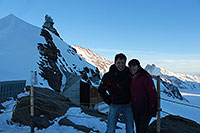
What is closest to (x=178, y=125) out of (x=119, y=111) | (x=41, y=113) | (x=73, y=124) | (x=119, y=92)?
(x=119, y=111)

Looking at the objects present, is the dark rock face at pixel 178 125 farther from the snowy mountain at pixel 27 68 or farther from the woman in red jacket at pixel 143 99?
the woman in red jacket at pixel 143 99

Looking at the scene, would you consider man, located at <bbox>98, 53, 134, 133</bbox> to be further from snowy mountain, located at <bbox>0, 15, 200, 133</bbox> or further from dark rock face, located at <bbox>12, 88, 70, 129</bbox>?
dark rock face, located at <bbox>12, 88, 70, 129</bbox>

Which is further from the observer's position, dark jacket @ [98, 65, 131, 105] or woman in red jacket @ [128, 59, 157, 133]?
dark jacket @ [98, 65, 131, 105]

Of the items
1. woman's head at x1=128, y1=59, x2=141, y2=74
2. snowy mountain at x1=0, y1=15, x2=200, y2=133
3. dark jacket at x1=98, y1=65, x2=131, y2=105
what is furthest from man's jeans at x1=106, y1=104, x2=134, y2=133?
snowy mountain at x1=0, y1=15, x2=200, y2=133

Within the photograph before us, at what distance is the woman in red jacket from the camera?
329 cm

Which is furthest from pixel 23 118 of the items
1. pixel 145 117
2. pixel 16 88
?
pixel 145 117

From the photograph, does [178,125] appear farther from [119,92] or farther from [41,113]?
[41,113]

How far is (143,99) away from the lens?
3395 mm

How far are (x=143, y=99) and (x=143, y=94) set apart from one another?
121 millimetres

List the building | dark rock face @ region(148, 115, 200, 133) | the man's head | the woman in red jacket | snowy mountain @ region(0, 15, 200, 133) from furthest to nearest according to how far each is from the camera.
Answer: the building
snowy mountain @ region(0, 15, 200, 133)
dark rock face @ region(148, 115, 200, 133)
the man's head
the woman in red jacket

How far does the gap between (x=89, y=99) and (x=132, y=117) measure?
1551 cm

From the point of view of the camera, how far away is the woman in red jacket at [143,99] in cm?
329

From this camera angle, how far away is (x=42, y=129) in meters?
5.77

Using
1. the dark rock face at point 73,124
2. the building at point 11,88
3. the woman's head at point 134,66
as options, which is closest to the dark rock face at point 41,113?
the dark rock face at point 73,124
